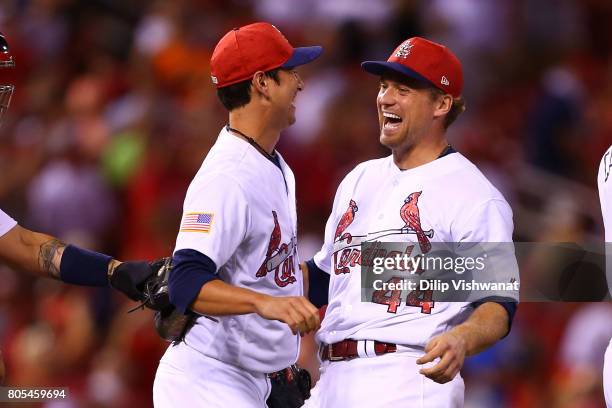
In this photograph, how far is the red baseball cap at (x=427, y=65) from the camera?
12.5 feet

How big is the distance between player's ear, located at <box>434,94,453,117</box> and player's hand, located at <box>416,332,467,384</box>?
35.5 inches

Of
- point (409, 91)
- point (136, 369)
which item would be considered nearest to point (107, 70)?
point (136, 369)

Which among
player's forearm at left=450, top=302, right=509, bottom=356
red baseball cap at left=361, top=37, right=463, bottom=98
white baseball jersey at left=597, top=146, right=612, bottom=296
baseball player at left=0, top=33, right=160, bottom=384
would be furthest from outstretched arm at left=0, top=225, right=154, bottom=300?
white baseball jersey at left=597, top=146, right=612, bottom=296

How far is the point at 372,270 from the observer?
3.72 meters

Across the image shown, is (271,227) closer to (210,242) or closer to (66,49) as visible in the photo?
(210,242)

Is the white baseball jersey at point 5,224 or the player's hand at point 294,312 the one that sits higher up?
the white baseball jersey at point 5,224

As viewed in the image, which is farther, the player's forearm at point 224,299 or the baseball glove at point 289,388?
the baseball glove at point 289,388

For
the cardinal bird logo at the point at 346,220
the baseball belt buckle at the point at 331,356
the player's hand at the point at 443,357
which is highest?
Result: the cardinal bird logo at the point at 346,220

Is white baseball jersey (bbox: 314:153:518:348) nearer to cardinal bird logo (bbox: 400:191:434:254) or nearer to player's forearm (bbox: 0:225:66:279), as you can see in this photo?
cardinal bird logo (bbox: 400:191:434:254)

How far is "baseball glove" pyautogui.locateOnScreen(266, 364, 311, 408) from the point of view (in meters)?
3.86

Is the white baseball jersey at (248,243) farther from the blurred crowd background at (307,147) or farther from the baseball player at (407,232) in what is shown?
the blurred crowd background at (307,147)

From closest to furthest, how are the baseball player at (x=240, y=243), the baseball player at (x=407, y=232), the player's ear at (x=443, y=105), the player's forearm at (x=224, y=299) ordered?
1. the player's forearm at (x=224, y=299)
2. the baseball player at (x=240, y=243)
3. the baseball player at (x=407, y=232)
4. the player's ear at (x=443, y=105)

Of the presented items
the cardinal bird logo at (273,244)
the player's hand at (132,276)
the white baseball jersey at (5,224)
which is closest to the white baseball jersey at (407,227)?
the cardinal bird logo at (273,244)

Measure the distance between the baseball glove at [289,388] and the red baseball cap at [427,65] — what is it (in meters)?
1.04
